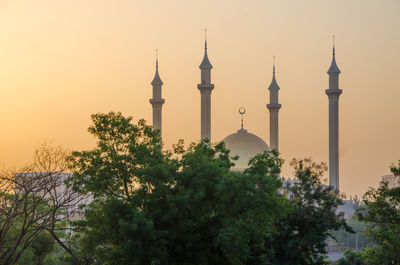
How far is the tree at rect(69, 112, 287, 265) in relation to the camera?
22000mm

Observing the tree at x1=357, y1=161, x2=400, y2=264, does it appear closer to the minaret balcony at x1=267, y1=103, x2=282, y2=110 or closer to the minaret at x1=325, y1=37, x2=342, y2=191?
the minaret at x1=325, y1=37, x2=342, y2=191

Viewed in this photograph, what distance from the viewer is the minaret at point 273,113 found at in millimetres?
63688

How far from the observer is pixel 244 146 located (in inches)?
2591

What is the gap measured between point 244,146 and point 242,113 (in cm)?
374

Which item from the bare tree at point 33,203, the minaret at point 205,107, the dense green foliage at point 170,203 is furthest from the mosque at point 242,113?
the dense green foliage at point 170,203

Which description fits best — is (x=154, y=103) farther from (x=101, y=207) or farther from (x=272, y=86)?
(x=101, y=207)

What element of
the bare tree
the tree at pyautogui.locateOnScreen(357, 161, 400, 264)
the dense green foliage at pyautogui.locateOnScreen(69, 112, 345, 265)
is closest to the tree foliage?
the tree at pyautogui.locateOnScreen(357, 161, 400, 264)

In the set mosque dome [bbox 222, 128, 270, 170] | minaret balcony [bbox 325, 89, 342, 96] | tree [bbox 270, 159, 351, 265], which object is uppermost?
minaret balcony [bbox 325, 89, 342, 96]

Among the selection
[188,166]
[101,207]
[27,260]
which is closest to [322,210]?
[188,166]

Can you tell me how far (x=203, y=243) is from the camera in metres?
22.6

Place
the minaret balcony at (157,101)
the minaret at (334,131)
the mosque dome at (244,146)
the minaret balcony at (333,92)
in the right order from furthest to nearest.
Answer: the mosque dome at (244,146) < the minaret balcony at (157,101) < the minaret balcony at (333,92) < the minaret at (334,131)

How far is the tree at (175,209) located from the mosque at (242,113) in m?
35.1

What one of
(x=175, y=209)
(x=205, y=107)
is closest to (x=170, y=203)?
(x=175, y=209)

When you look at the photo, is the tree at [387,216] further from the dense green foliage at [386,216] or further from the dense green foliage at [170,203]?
the dense green foliage at [170,203]
